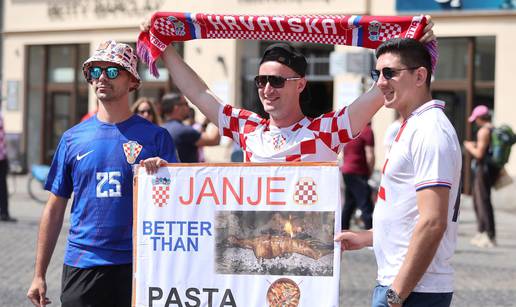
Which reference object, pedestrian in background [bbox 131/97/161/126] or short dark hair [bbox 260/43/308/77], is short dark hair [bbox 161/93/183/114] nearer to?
pedestrian in background [bbox 131/97/161/126]

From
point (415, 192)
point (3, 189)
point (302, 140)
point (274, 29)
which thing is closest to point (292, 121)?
point (302, 140)

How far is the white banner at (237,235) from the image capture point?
406cm

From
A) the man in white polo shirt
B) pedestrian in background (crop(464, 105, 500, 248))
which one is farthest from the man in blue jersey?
pedestrian in background (crop(464, 105, 500, 248))

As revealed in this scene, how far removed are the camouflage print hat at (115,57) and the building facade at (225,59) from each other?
1191 centimetres

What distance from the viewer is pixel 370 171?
13.2m

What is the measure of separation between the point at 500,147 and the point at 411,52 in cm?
973

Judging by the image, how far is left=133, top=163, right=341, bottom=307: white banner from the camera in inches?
160

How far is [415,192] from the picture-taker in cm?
362

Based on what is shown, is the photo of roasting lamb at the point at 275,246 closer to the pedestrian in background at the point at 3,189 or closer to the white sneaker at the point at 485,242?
the white sneaker at the point at 485,242

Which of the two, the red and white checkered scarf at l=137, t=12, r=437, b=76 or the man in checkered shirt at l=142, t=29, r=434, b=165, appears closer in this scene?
the man in checkered shirt at l=142, t=29, r=434, b=165

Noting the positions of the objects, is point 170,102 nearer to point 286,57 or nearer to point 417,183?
point 286,57

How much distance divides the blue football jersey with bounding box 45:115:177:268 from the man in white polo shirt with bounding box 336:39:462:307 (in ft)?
3.98

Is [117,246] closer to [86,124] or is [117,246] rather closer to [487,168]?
[86,124]

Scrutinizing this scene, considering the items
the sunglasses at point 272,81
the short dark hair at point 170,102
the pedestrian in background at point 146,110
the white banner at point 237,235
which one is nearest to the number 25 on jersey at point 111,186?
the white banner at point 237,235
